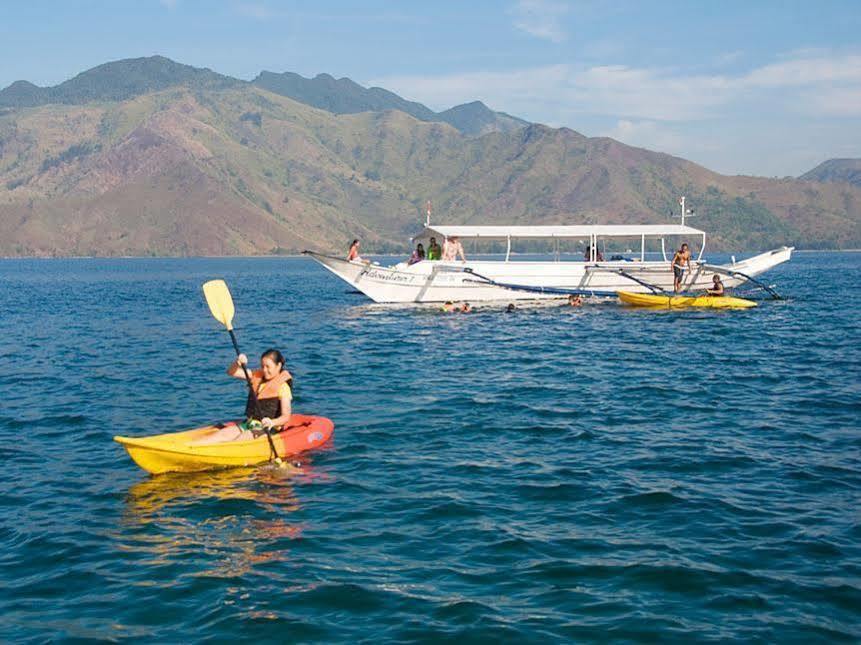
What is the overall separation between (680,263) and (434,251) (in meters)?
13.2

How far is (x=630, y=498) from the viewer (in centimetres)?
1327

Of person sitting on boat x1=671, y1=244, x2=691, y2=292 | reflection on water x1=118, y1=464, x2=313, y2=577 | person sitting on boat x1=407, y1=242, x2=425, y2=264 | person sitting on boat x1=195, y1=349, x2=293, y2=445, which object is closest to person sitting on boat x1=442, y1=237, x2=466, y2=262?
person sitting on boat x1=407, y1=242, x2=425, y2=264

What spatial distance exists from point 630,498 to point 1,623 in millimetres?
8654

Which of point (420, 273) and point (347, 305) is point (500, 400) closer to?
point (420, 273)

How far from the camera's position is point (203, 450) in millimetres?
14438

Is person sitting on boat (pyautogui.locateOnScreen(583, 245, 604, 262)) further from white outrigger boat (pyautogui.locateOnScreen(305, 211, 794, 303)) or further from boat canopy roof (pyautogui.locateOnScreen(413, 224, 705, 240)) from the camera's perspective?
boat canopy roof (pyautogui.locateOnScreen(413, 224, 705, 240))

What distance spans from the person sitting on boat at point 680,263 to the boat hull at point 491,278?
0.91m

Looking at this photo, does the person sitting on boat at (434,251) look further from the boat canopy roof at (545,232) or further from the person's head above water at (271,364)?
the person's head above water at (271,364)

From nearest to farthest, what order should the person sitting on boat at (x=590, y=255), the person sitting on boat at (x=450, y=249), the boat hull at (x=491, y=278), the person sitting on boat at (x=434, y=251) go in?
the person sitting on boat at (x=450, y=249) → the person sitting on boat at (x=434, y=251) → the boat hull at (x=491, y=278) → the person sitting on boat at (x=590, y=255)

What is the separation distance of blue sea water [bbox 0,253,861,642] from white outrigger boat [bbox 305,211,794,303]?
18.0m

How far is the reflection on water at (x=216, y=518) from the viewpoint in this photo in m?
11.3

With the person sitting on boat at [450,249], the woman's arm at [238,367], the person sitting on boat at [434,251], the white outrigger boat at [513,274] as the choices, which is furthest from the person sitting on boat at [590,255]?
the woman's arm at [238,367]

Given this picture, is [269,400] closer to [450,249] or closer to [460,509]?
[460,509]

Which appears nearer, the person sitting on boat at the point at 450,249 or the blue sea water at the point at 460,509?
the blue sea water at the point at 460,509
